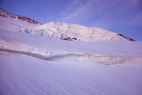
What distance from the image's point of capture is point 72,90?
1480 millimetres

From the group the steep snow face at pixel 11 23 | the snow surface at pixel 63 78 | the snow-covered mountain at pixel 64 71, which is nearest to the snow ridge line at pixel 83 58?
the snow-covered mountain at pixel 64 71

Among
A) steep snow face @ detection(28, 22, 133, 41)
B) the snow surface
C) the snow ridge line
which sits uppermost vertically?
steep snow face @ detection(28, 22, 133, 41)

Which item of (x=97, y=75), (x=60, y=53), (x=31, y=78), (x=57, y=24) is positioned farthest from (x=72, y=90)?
(x=57, y=24)

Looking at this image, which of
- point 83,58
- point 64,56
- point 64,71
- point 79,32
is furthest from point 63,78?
point 79,32

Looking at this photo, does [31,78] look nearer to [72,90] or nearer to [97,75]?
[72,90]

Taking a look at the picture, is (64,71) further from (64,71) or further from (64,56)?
(64,56)

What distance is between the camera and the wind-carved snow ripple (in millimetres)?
1981

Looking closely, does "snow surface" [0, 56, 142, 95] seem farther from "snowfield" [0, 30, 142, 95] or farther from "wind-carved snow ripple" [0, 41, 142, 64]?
"wind-carved snow ripple" [0, 41, 142, 64]

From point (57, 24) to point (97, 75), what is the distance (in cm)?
1140

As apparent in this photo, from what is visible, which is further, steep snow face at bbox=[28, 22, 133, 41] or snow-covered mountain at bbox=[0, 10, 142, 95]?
steep snow face at bbox=[28, 22, 133, 41]

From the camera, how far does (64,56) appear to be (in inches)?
90.0

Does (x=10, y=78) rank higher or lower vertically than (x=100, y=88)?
higher

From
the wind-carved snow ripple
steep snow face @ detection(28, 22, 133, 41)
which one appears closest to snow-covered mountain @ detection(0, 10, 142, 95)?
the wind-carved snow ripple

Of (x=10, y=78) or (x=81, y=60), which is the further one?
(x=81, y=60)
